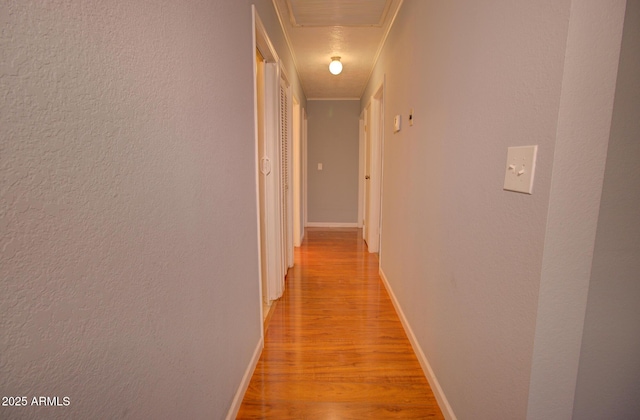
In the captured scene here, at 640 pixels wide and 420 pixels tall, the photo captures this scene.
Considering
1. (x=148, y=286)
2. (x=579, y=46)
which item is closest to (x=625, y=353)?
(x=579, y=46)

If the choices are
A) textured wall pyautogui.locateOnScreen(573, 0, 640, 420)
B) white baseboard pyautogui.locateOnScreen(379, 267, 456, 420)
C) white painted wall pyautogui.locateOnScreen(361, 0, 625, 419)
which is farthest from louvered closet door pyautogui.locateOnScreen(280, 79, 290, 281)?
textured wall pyautogui.locateOnScreen(573, 0, 640, 420)

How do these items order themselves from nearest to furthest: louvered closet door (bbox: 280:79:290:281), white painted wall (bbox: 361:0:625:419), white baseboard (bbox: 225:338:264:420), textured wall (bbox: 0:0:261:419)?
textured wall (bbox: 0:0:261:419) → white painted wall (bbox: 361:0:625:419) → white baseboard (bbox: 225:338:264:420) → louvered closet door (bbox: 280:79:290:281)

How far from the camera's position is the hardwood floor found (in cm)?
141

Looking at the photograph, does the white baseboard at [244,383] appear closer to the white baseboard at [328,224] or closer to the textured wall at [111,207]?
the textured wall at [111,207]

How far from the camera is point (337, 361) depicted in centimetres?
175

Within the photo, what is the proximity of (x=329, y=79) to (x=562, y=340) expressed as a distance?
4.14 metres

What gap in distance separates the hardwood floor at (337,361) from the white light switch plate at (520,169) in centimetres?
116

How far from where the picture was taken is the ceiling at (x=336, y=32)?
230cm

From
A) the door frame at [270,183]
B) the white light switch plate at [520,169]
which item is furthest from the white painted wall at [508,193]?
the door frame at [270,183]

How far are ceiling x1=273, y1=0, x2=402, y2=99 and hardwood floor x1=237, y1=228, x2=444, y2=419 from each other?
2.43 m

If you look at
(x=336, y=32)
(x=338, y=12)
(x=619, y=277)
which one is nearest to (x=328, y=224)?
(x=336, y=32)

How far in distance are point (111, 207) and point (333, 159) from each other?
16.3 feet

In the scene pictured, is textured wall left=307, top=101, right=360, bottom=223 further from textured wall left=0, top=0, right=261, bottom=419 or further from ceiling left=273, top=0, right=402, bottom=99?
textured wall left=0, top=0, right=261, bottom=419

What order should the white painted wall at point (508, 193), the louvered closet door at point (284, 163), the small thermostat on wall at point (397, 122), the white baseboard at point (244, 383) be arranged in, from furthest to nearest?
the louvered closet door at point (284, 163)
the small thermostat on wall at point (397, 122)
the white baseboard at point (244, 383)
the white painted wall at point (508, 193)
